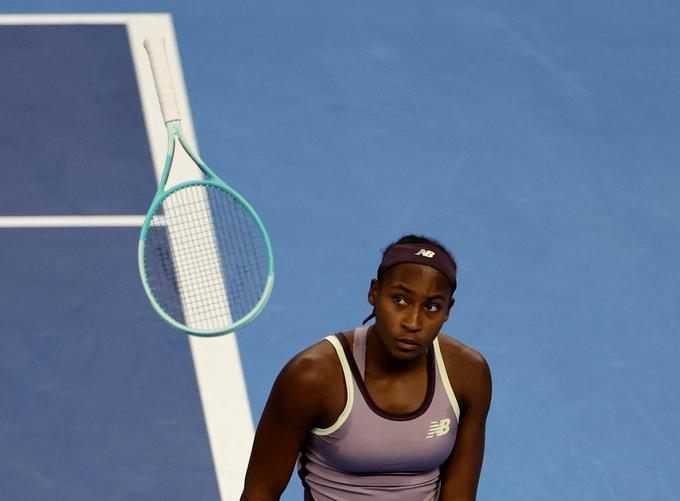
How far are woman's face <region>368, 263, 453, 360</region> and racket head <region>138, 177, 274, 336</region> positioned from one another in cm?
237

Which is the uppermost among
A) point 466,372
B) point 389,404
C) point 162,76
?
point 162,76

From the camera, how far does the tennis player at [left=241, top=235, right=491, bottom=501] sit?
13.7 feet

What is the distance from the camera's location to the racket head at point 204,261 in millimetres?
6867

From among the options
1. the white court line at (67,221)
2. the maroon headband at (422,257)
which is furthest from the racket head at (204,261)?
the maroon headband at (422,257)

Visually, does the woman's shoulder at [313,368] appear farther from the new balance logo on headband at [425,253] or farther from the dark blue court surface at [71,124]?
the dark blue court surface at [71,124]

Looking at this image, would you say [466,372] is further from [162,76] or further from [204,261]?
[204,261]

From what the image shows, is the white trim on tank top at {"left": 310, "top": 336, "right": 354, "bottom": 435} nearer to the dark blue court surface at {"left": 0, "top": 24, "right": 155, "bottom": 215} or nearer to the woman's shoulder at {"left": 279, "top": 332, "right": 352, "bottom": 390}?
the woman's shoulder at {"left": 279, "top": 332, "right": 352, "bottom": 390}

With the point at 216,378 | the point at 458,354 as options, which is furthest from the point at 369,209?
the point at 458,354

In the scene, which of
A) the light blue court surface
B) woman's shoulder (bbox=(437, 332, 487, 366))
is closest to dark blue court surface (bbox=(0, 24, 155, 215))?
the light blue court surface

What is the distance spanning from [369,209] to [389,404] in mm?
4086

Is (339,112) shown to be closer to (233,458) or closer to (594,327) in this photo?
(594,327)

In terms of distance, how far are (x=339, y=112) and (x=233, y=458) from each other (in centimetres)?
283

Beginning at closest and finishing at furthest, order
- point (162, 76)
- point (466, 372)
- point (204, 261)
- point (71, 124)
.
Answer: point (466, 372)
point (162, 76)
point (204, 261)
point (71, 124)

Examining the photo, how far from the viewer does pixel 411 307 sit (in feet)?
13.6
